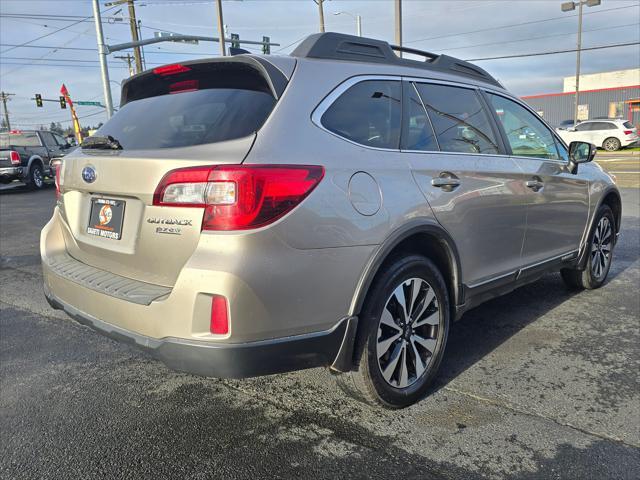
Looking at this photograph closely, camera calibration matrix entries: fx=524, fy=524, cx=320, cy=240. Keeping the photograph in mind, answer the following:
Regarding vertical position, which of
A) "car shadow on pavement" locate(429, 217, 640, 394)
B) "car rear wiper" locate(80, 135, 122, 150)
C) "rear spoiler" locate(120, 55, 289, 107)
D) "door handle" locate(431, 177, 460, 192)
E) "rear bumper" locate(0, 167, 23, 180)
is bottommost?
"car shadow on pavement" locate(429, 217, 640, 394)

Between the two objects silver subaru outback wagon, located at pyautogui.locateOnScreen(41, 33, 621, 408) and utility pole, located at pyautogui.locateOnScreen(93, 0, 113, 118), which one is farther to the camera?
utility pole, located at pyautogui.locateOnScreen(93, 0, 113, 118)

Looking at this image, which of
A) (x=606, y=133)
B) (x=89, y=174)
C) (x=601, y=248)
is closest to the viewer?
(x=89, y=174)

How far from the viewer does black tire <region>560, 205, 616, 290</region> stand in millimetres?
4762

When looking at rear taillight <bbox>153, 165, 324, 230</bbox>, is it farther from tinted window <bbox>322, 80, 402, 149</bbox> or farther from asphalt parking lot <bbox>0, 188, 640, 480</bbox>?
asphalt parking lot <bbox>0, 188, 640, 480</bbox>

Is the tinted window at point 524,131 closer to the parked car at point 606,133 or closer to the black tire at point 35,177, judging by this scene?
the black tire at point 35,177

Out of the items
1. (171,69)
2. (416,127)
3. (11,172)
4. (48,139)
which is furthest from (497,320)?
(48,139)

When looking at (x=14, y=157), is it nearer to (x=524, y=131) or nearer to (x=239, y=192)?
(x=524, y=131)

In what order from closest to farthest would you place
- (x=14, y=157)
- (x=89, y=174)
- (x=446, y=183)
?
(x=89, y=174)
(x=446, y=183)
(x=14, y=157)

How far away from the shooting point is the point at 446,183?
9.74 ft

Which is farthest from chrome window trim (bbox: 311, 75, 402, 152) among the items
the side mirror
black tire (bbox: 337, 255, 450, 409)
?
the side mirror

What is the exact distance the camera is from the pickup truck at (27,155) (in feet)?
53.0

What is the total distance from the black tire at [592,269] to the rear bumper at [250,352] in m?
3.19

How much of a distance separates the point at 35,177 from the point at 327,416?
693 inches

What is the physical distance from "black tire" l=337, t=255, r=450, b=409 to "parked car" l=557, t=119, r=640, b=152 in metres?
27.1
